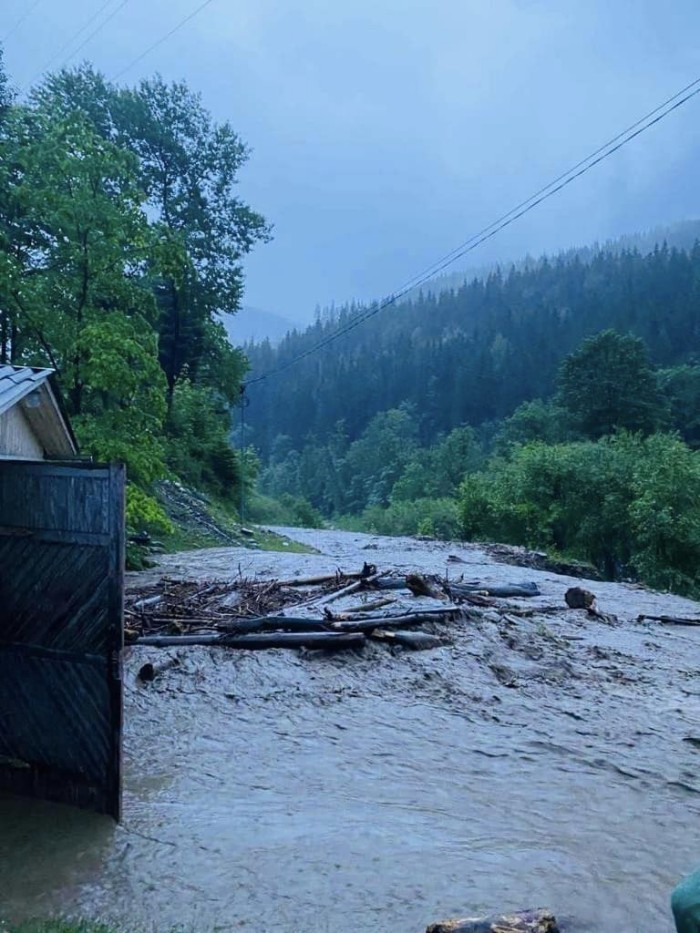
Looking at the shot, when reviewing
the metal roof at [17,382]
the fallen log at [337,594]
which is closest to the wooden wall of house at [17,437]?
the metal roof at [17,382]

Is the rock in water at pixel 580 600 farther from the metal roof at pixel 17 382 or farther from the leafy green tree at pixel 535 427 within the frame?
the leafy green tree at pixel 535 427

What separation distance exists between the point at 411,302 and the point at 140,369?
559 feet

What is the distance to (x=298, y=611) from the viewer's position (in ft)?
42.5

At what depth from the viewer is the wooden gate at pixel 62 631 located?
5.65 metres

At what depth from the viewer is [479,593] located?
1614cm

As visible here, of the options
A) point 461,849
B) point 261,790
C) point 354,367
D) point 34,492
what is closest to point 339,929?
point 461,849

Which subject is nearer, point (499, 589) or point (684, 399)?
point (499, 589)

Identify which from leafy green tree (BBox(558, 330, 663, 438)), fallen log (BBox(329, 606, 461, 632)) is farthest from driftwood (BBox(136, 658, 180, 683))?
leafy green tree (BBox(558, 330, 663, 438))

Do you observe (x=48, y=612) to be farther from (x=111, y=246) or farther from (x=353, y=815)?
(x=111, y=246)

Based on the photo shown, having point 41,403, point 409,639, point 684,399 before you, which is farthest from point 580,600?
point 684,399

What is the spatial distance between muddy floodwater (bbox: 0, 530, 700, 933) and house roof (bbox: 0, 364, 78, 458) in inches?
137

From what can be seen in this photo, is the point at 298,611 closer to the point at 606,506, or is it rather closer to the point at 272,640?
the point at 272,640

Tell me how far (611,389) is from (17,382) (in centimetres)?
4948

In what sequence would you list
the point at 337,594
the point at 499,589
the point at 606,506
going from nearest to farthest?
the point at 337,594
the point at 499,589
the point at 606,506
